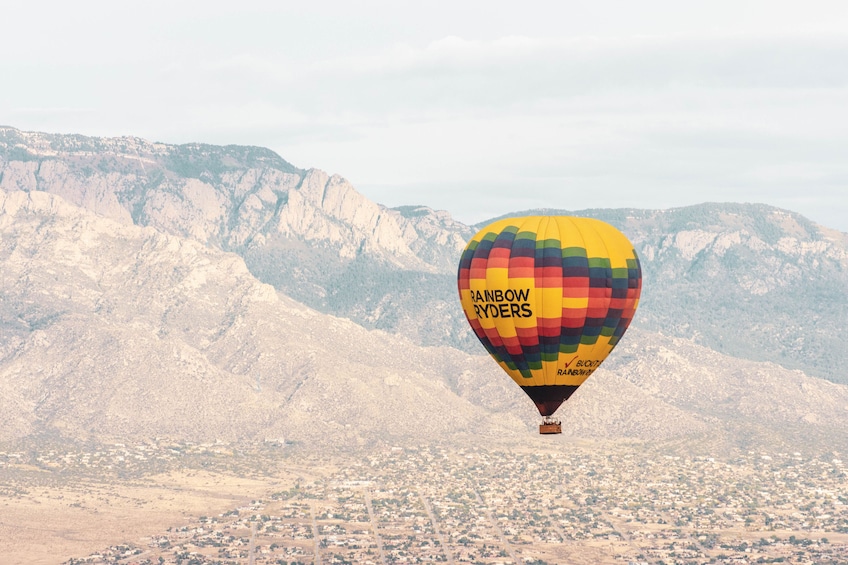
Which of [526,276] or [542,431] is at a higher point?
[526,276]

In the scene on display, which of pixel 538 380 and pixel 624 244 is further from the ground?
pixel 624 244

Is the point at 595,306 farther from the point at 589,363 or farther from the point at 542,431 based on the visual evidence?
the point at 542,431

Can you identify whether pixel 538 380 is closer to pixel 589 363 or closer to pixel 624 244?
pixel 589 363

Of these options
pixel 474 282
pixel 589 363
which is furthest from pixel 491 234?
pixel 589 363

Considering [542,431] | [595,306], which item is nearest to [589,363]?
[595,306]

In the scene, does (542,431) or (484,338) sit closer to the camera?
(542,431)

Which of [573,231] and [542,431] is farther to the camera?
[573,231]
